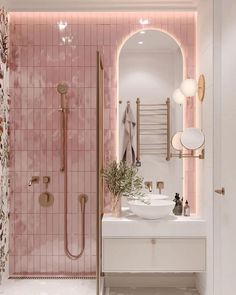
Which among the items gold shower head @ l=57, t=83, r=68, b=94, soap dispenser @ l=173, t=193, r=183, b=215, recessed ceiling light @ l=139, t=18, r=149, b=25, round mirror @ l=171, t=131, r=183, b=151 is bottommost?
soap dispenser @ l=173, t=193, r=183, b=215

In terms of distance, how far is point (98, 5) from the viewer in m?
3.75

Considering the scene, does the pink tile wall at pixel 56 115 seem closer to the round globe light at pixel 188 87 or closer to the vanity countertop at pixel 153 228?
the round globe light at pixel 188 87

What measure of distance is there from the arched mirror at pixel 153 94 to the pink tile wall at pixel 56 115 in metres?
0.12

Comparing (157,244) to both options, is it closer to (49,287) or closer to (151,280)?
(151,280)

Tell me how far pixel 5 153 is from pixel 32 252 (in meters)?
1.00

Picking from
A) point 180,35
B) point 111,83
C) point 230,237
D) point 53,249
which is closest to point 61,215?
point 53,249

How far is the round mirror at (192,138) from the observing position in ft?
11.2

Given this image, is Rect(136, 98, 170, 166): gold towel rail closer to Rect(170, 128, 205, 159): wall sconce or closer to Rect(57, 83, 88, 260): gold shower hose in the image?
Rect(170, 128, 205, 159): wall sconce

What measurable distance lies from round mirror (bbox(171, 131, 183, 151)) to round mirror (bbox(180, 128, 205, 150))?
171 millimetres

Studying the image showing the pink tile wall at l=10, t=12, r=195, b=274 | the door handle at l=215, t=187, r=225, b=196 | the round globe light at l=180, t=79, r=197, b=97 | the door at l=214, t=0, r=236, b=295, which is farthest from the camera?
the pink tile wall at l=10, t=12, r=195, b=274

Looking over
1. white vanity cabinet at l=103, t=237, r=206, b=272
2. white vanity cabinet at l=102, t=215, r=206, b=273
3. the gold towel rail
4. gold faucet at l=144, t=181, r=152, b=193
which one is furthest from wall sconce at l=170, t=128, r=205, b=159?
white vanity cabinet at l=103, t=237, r=206, b=272

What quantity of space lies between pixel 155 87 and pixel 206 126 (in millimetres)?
713

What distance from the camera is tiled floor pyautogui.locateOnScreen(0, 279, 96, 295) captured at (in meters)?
3.48

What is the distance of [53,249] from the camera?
3828mm
